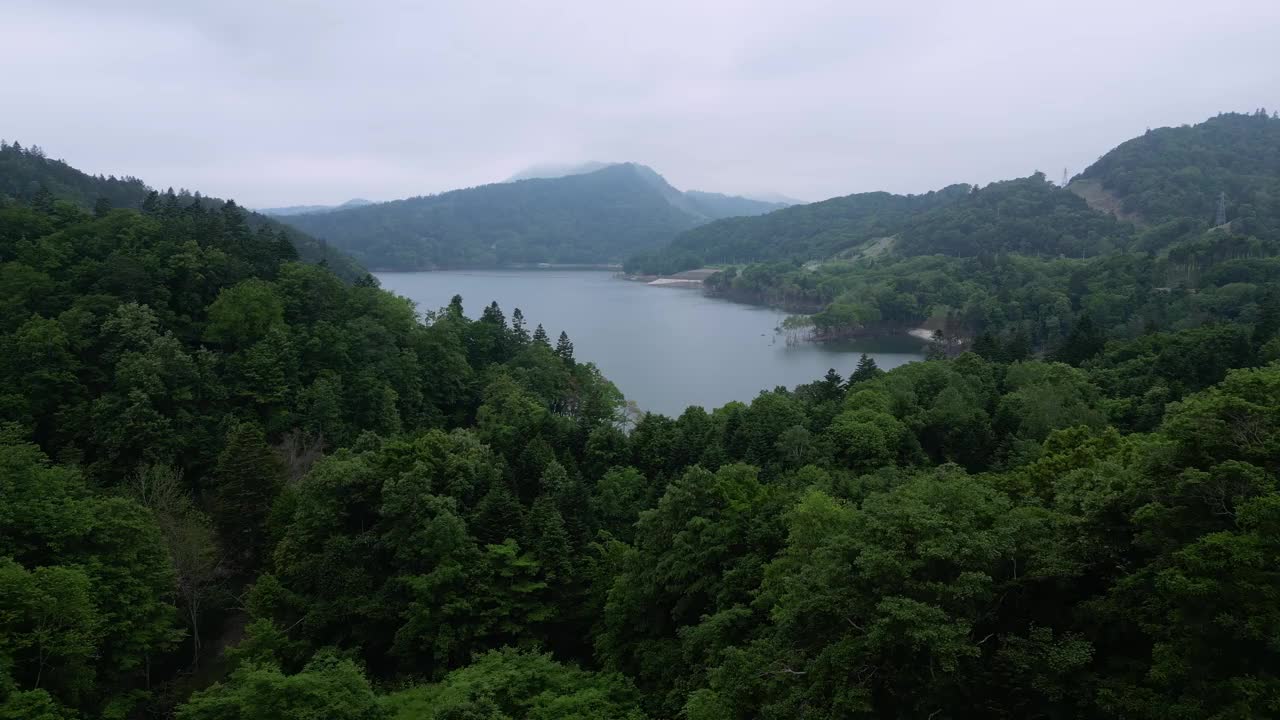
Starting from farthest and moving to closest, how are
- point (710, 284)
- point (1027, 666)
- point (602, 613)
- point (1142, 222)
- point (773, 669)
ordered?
point (710, 284), point (1142, 222), point (602, 613), point (773, 669), point (1027, 666)

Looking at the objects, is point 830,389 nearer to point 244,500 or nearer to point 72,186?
point 244,500

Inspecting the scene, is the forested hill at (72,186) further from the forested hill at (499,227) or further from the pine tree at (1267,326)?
the forested hill at (499,227)

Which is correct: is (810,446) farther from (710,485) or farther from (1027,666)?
(1027,666)

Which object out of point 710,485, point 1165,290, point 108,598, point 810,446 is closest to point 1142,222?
point 1165,290

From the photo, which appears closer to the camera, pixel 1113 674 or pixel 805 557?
pixel 1113 674

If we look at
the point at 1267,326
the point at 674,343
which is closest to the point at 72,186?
the point at 674,343

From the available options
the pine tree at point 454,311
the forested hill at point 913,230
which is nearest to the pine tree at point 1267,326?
the pine tree at point 454,311

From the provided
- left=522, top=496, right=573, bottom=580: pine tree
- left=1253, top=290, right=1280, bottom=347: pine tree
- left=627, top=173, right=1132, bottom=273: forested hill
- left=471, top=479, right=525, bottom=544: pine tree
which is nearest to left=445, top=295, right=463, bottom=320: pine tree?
left=471, top=479, right=525, bottom=544: pine tree
